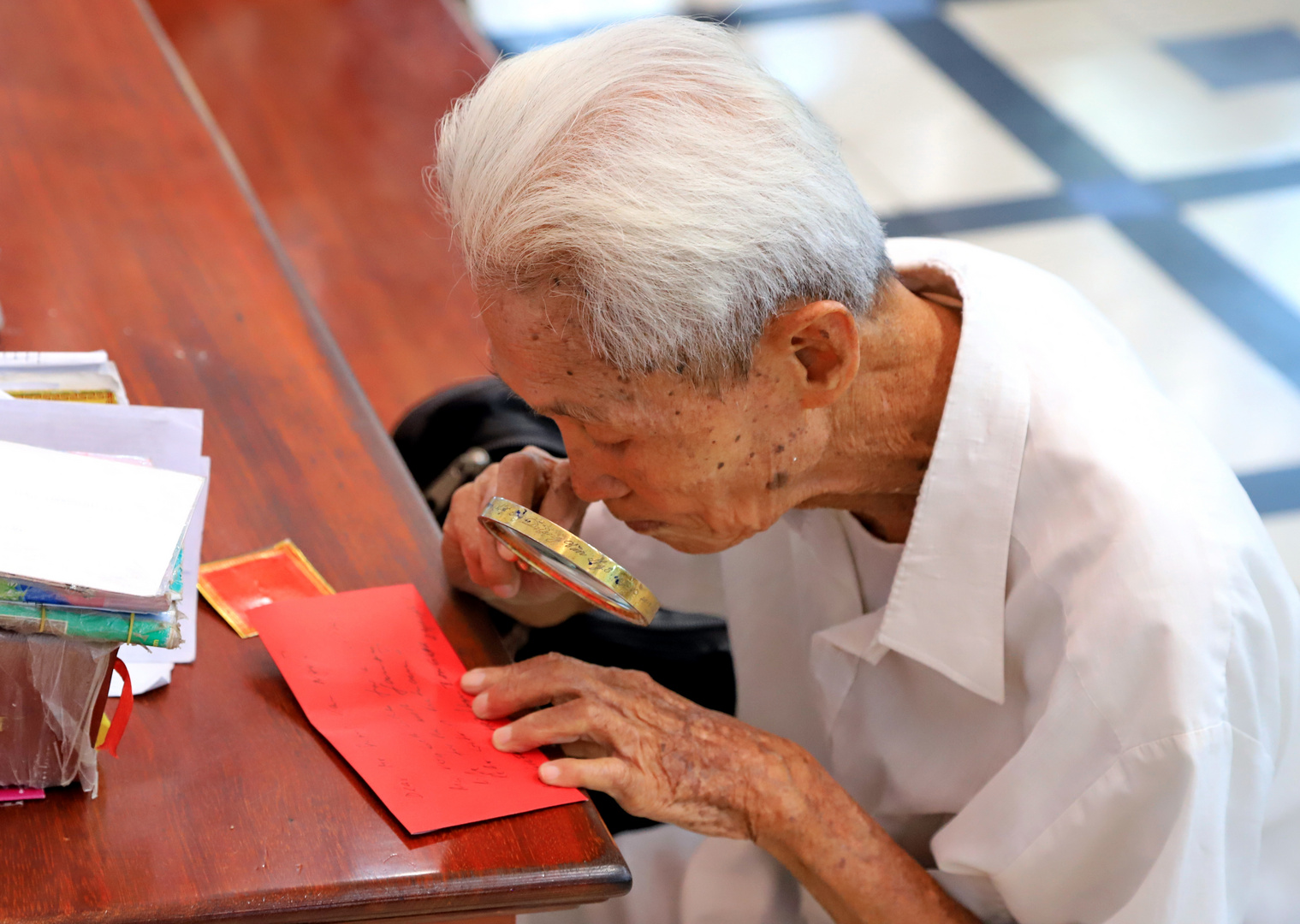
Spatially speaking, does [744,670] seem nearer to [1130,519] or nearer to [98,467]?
[1130,519]

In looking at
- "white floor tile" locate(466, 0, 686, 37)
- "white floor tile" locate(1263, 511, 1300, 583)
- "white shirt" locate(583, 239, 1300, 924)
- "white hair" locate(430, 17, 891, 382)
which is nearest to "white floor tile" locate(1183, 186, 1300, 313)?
"white floor tile" locate(1263, 511, 1300, 583)

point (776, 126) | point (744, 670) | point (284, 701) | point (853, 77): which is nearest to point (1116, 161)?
point (853, 77)

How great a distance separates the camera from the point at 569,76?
1.08 m

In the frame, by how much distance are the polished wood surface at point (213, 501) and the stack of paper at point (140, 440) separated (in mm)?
23

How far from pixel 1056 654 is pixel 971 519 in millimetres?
151

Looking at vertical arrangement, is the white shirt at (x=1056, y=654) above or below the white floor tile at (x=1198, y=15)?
below

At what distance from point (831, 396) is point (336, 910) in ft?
1.99

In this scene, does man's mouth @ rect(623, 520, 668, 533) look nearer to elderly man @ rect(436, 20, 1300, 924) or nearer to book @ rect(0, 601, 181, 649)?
elderly man @ rect(436, 20, 1300, 924)

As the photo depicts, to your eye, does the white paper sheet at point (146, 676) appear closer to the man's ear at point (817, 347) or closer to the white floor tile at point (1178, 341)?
the man's ear at point (817, 347)

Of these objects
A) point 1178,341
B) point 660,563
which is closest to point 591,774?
point 660,563

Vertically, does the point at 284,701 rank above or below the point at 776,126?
below

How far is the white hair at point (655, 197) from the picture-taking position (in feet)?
3.39

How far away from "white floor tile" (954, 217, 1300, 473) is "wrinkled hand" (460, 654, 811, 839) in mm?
1976

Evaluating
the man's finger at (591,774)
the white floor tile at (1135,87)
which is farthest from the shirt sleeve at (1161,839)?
the white floor tile at (1135,87)
